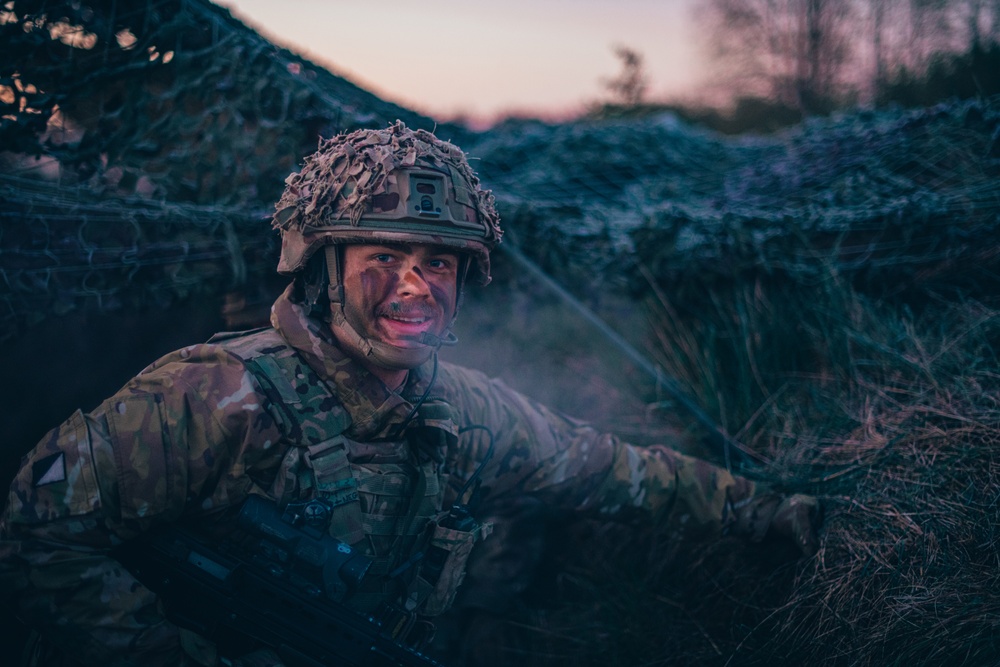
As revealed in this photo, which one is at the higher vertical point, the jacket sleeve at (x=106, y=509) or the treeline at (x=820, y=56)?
the treeline at (x=820, y=56)

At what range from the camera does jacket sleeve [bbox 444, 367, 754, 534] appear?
2918mm

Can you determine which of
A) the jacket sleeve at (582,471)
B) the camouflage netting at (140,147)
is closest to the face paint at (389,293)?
A: the jacket sleeve at (582,471)

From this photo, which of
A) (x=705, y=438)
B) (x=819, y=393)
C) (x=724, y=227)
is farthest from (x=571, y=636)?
(x=724, y=227)

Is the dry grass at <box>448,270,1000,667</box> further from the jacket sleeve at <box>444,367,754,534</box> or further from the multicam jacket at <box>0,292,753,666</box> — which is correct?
the multicam jacket at <box>0,292,753,666</box>

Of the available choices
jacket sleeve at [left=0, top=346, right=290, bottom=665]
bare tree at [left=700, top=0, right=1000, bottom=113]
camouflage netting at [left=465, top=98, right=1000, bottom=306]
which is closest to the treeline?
bare tree at [left=700, top=0, right=1000, bottom=113]

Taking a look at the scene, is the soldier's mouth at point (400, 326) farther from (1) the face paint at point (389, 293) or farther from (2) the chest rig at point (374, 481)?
(2) the chest rig at point (374, 481)

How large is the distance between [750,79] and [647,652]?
11.3 metres

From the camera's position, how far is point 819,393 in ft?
12.2

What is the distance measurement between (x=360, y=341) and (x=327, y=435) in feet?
1.12

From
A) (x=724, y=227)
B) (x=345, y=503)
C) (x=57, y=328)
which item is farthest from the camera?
(x=724, y=227)

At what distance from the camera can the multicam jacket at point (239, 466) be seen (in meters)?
1.98

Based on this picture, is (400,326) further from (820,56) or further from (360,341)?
(820,56)

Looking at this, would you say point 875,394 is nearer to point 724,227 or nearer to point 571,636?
point 724,227

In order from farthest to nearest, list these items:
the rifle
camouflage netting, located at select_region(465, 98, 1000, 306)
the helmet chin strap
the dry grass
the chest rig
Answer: camouflage netting, located at select_region(465, 98, 1000, 306) < the dry grass < the helmet chin strap < the chest rig < the rifle
